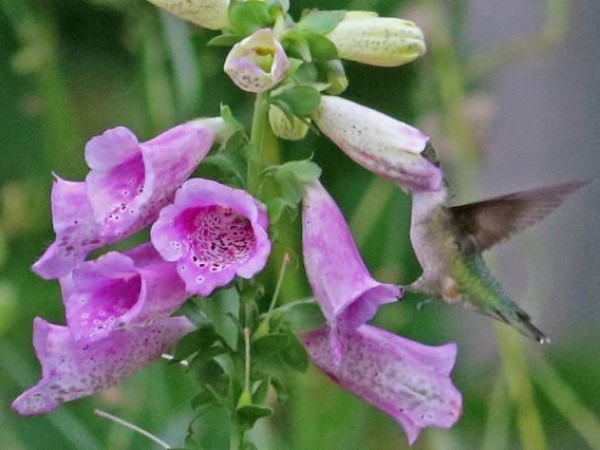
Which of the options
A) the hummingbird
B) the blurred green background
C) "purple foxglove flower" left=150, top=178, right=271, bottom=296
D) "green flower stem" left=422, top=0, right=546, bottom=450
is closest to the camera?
"purple foxglove flower" left=150, top=178, right=271, bottom=296

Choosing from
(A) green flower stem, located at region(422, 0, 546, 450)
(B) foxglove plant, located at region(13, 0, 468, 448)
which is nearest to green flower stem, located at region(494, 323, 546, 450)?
(A) green flower stem, located at region(422, 0, 546, 450)

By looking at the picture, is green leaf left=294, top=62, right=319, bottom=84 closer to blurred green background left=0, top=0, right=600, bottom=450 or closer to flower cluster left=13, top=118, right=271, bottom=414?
flower cluster left=13, top=118, right=271, bottom=414

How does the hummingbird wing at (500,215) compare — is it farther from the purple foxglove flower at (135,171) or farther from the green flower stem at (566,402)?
the green flower stem at (566,402)

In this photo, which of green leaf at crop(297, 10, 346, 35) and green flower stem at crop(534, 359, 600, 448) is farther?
green flower stem at crop(534, 359, 600, 448)

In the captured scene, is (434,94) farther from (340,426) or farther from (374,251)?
(340,426)

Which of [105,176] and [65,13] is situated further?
[65,13]

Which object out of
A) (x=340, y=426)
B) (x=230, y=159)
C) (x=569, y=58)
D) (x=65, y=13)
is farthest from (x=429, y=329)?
(x=230, y=159)

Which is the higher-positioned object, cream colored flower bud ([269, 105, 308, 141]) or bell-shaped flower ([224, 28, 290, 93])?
bell-shaped flower ([224, 28, 290, 93])
